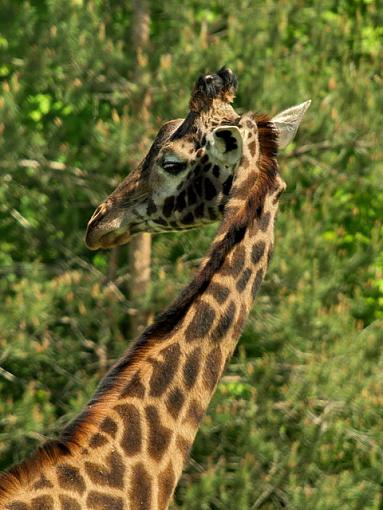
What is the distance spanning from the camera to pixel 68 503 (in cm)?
336

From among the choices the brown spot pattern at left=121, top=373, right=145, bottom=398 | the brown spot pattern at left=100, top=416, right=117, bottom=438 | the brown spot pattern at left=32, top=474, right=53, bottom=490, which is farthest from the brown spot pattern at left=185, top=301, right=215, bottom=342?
the brown spot pattern at left=32, top=474, right=53, bottom=490

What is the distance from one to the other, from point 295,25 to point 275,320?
342 cm

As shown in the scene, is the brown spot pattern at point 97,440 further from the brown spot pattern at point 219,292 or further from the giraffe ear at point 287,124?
the giraffe ear at point 287,124

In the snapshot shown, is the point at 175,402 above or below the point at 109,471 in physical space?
above

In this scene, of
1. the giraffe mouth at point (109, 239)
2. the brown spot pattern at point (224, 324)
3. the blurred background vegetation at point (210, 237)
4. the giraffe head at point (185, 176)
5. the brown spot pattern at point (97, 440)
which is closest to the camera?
the brown spot pattern at point (97, 440)

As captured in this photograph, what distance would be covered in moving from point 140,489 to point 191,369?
0.41m

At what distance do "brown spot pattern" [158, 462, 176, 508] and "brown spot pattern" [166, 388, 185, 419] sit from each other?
160 mm

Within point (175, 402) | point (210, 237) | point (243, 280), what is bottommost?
point (210, 237)

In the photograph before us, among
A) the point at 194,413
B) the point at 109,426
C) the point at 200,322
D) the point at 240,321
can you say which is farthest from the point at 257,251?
the point at 109,426

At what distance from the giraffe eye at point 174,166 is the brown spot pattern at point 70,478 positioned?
1538mm

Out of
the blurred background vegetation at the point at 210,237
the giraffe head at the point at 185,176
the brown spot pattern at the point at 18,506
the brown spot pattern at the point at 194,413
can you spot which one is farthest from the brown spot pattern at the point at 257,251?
the blurred background vegetation at the point at 210,237

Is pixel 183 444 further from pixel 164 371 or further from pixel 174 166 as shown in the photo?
pixel 174 166

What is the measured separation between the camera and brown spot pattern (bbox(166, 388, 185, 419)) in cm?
368

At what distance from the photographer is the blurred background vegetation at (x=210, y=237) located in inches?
409
